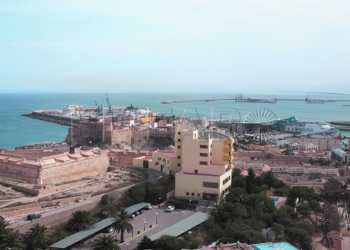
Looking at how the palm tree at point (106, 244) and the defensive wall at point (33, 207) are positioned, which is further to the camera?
the defensive wall at point (33, 207)

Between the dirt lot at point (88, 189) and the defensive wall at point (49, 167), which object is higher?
the defensive wall at point (49, 167)

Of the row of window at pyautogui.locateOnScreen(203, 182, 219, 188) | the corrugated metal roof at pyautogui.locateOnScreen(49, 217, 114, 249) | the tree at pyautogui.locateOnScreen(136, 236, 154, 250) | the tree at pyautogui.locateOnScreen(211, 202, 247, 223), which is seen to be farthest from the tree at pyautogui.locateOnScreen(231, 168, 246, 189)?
the tree at pyautogui.locateOnScreen(136, 236, 154, 250)

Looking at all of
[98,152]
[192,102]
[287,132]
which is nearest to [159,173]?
[98,152]

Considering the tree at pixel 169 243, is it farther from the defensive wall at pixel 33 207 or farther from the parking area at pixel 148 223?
the defensive wall at pixel 33 207

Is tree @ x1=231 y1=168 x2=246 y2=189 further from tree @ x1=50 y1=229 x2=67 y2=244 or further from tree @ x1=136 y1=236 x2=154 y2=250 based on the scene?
tree @ x1=50 y1=229 x2=67 y2=244

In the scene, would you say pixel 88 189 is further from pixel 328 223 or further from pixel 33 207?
pixel 328 223

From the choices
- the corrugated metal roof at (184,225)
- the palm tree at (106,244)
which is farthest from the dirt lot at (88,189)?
the corrugated metal roof at (184,225)

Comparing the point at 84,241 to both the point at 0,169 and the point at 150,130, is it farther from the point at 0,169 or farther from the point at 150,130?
the point at 150,130
